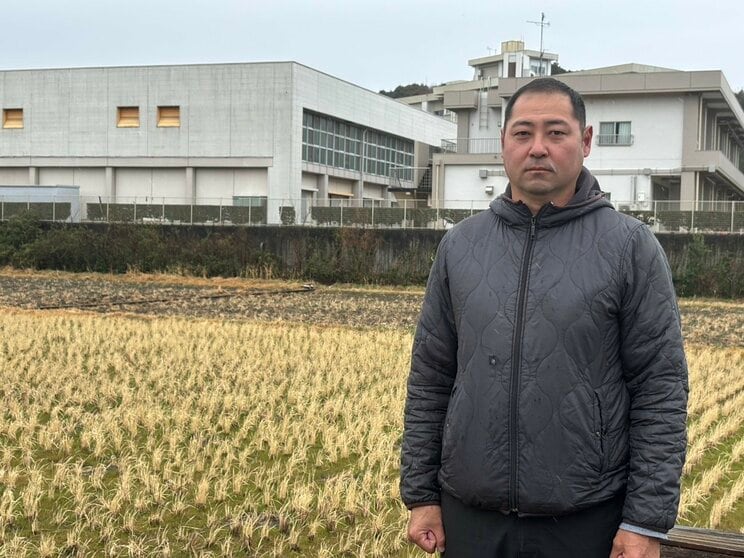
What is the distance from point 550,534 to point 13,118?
156ft

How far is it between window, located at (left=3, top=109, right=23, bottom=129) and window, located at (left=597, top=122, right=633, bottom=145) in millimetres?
28309

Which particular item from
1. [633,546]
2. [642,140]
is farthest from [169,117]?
[633,546]

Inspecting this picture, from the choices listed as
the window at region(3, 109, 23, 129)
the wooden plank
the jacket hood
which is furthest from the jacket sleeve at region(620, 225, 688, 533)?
the window at region(3, 109, 23, 129)

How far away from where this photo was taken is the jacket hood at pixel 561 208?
267 centimetres

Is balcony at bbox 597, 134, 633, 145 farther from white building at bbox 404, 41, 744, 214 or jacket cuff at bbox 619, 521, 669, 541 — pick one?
A: jacket cuff at bbox 619, 521, 669, 541

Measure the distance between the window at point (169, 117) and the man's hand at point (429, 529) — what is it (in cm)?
4188

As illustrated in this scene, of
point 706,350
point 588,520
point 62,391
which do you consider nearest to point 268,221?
point 706,350

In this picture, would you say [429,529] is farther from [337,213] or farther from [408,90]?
[408,90]

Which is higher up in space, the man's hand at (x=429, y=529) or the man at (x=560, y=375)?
the man at (x=560, y=375)

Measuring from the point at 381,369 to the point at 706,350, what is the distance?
5962 mm

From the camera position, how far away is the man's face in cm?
269

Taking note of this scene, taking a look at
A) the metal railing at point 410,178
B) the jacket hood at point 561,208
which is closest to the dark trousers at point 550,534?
the jacket hood at point 561,208

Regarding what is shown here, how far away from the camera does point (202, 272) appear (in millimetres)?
32156

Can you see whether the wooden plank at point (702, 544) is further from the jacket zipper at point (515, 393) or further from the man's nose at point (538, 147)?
the man's nose at point (538, 147)
